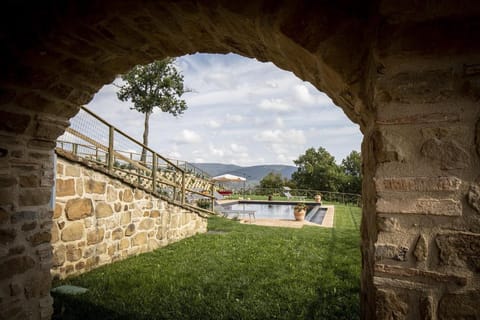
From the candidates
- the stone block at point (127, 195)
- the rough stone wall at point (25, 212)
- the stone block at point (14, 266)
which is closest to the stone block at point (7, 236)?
the rough stone wall at point (25, 212)

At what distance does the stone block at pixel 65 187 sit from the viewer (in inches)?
169

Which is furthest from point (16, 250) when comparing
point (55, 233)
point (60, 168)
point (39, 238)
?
point (60, 168)

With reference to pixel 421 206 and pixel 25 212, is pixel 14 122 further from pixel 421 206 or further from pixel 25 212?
pixel 421 206

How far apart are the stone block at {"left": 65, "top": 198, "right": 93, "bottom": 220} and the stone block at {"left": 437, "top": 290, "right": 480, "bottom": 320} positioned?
442cm

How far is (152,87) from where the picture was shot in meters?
18.8

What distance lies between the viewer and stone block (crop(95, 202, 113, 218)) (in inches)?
196

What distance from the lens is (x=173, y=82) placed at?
1881 centimetres

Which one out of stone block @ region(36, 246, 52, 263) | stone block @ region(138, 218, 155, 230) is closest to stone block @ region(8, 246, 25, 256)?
stone block @ region(36, 246, 52, 263)

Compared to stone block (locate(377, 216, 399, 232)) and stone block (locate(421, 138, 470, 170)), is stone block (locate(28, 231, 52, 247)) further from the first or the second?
stone block (locate(421, 138, 470, 170))

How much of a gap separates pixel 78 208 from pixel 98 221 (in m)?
0.48

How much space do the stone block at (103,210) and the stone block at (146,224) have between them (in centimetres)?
90

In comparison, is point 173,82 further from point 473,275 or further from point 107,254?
point 473,275

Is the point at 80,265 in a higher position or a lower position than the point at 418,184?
lower

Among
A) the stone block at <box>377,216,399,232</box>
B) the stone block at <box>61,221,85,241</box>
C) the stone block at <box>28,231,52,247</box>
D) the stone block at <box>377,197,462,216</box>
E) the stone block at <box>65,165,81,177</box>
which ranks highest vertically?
the stone block at <box>65,165,81,177</box>
